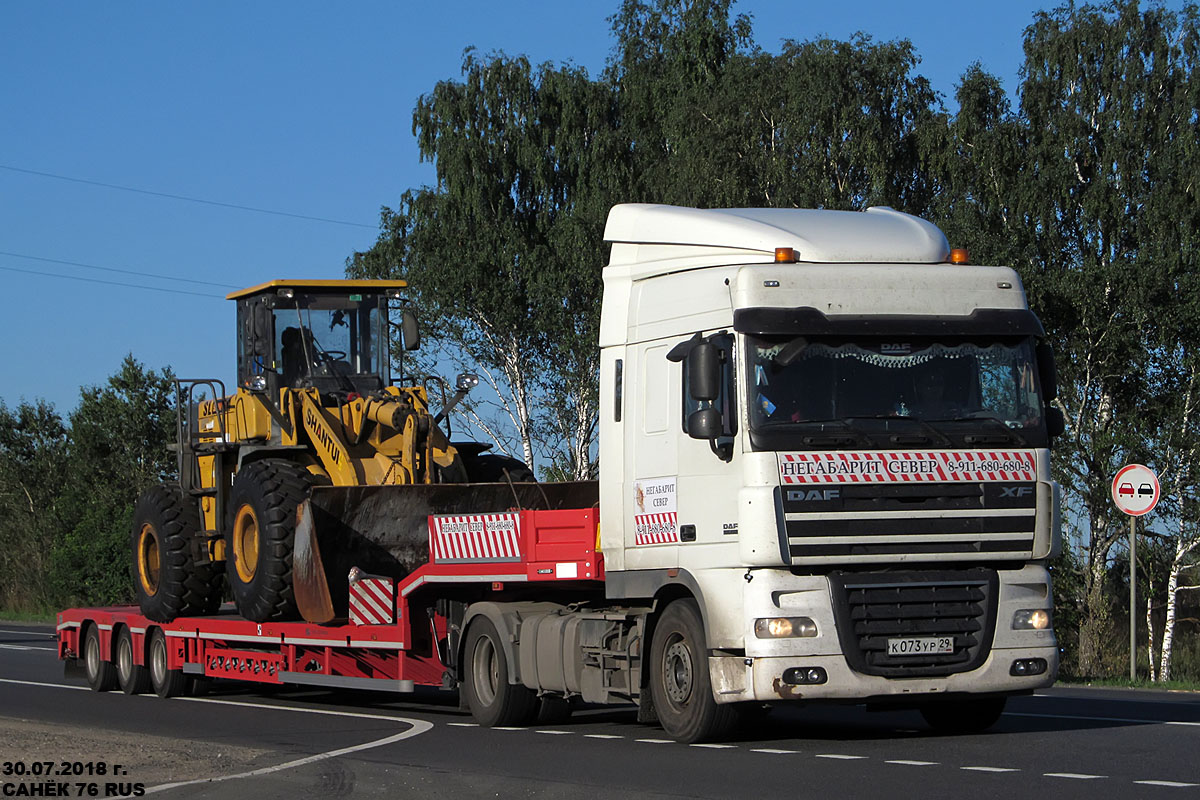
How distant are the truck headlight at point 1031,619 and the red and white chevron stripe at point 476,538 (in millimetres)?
4117

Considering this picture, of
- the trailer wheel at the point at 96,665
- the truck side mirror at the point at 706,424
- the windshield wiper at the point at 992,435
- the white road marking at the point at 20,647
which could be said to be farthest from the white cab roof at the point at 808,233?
the white road marking at the point at 20,647

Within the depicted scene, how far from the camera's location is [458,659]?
15.0m

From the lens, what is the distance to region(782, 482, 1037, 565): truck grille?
Result: 11414 mm

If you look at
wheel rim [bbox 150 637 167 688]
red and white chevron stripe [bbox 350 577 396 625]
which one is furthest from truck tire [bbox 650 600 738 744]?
wheel rim [bbox 150 637 167 688]

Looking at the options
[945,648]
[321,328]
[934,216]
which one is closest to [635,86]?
[934,216]

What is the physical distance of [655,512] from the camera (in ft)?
41.4

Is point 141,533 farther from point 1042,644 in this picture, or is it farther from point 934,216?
point 934,216

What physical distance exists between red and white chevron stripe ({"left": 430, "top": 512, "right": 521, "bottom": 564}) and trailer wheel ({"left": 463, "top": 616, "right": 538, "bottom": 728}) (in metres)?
0.59

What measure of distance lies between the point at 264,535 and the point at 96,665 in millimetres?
5090

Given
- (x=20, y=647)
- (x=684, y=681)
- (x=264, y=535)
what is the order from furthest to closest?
(x=20, y=647) → (x=264, y=535) → (x=684, y=681)

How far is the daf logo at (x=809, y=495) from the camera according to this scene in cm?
1140

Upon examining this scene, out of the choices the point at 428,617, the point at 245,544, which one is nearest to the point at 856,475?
the point at 428,617

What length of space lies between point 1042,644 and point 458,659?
5.33 meters

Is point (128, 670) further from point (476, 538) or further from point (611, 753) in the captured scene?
point (611, 753)
